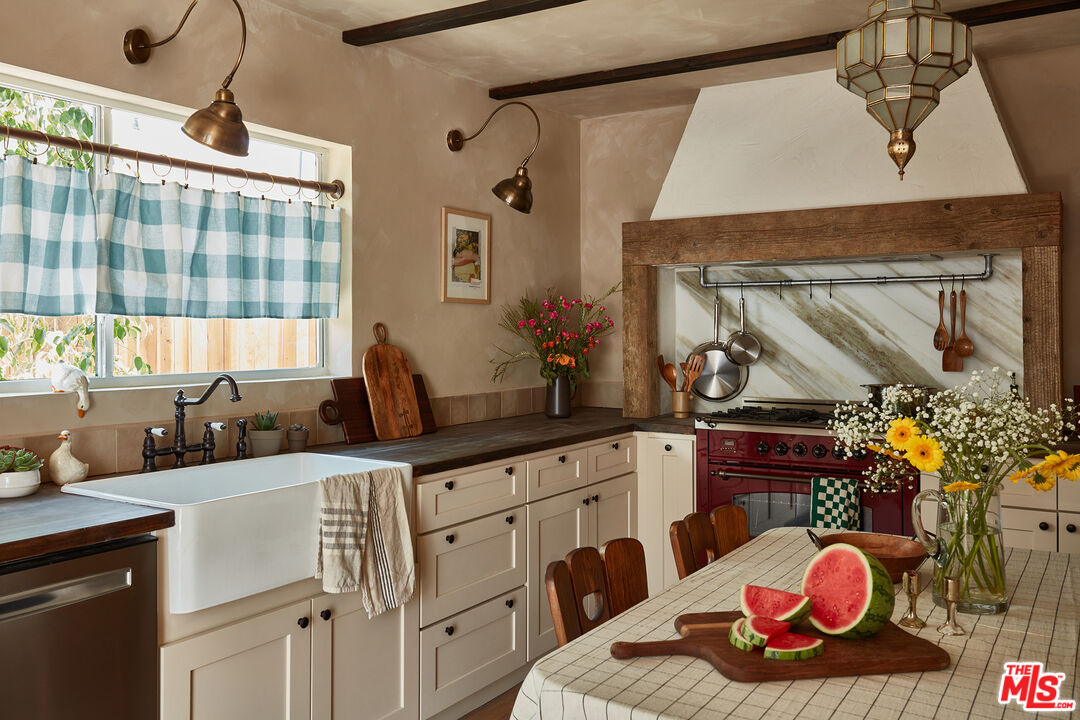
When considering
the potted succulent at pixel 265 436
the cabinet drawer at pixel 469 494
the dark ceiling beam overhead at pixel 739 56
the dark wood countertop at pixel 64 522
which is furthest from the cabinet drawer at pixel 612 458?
the dark wood countertop at pixel 64 522

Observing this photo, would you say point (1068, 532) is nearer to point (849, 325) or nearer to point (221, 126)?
point (849, 325)

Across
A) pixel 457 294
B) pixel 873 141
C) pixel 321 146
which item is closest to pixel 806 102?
pixel 873 141

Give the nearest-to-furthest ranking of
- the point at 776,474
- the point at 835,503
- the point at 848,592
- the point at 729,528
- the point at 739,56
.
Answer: the point at 848,592 < the point at 729,528 < the point at 835,503 < the point at 739,56 < the point at 776,474

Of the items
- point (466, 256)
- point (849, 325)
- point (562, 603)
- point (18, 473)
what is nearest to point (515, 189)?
point (466, 256)

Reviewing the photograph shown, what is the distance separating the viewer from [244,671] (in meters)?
2.33

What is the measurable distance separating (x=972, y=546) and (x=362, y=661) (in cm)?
183

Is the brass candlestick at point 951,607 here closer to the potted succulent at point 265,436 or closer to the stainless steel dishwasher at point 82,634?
the stainless steel dishwasher at point 82,634

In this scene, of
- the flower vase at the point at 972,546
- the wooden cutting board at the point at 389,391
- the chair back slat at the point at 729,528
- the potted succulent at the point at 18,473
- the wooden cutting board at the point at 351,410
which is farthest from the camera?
the wooden cutting board at the point at 389,391

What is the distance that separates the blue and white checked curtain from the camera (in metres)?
2.55

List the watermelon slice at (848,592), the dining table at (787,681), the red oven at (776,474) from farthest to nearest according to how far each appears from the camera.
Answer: the red oven at (776,474), the watermelon slice at (848,592), the dining table at (787,681)

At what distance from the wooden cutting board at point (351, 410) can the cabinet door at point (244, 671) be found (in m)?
1.02

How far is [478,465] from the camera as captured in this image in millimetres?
3176

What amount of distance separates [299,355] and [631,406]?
176cm

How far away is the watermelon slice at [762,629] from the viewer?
4.78 ft
